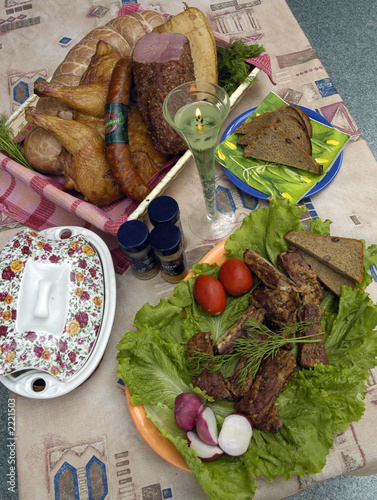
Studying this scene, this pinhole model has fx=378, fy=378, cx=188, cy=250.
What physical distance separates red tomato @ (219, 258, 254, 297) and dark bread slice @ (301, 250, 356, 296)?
183 mm

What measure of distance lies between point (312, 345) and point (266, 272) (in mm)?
217

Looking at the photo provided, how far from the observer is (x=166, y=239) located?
3.27ft

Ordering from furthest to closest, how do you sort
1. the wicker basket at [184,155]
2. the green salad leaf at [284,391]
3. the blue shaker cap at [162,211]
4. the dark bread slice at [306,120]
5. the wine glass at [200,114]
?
the dark bread slice at [306,120], the wicker basket at [184,155], the blue shaker cap at [162,211], the wine glass at [200,114], the green salad leaf at [284,391]

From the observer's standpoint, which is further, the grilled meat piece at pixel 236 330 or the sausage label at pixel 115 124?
the sausage label at pixel 115 124

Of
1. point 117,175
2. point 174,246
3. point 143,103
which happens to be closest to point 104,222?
point 117,175

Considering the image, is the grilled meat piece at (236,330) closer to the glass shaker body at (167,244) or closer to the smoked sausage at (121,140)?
the glass shaker body at (167,244)

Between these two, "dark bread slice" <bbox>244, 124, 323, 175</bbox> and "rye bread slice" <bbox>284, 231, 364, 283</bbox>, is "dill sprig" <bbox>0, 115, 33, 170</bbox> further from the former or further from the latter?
"rye bread slice" <bbox>284, 231, 364, 283</bbox>

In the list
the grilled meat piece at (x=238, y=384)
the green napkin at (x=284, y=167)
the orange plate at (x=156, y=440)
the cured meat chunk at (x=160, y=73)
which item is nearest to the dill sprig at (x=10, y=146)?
the cured meat chunk at (x=160, y=73)

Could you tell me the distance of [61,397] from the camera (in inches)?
42.1

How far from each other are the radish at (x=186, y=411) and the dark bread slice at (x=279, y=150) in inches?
31.2

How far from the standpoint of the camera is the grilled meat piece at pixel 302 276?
3.31 ft

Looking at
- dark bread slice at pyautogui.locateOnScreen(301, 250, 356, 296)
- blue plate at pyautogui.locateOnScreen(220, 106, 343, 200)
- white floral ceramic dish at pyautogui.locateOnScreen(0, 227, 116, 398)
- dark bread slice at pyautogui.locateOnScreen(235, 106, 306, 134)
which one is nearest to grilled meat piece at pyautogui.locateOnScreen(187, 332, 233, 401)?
white floral ceramic dish at pyautogui.locateOnScreen(0, 227, 116, 398)

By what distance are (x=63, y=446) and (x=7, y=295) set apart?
43 centimetres

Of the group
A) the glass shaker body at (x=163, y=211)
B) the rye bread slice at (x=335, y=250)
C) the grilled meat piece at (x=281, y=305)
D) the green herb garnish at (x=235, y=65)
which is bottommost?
the grilled meat piece at (x=281, y=305)
